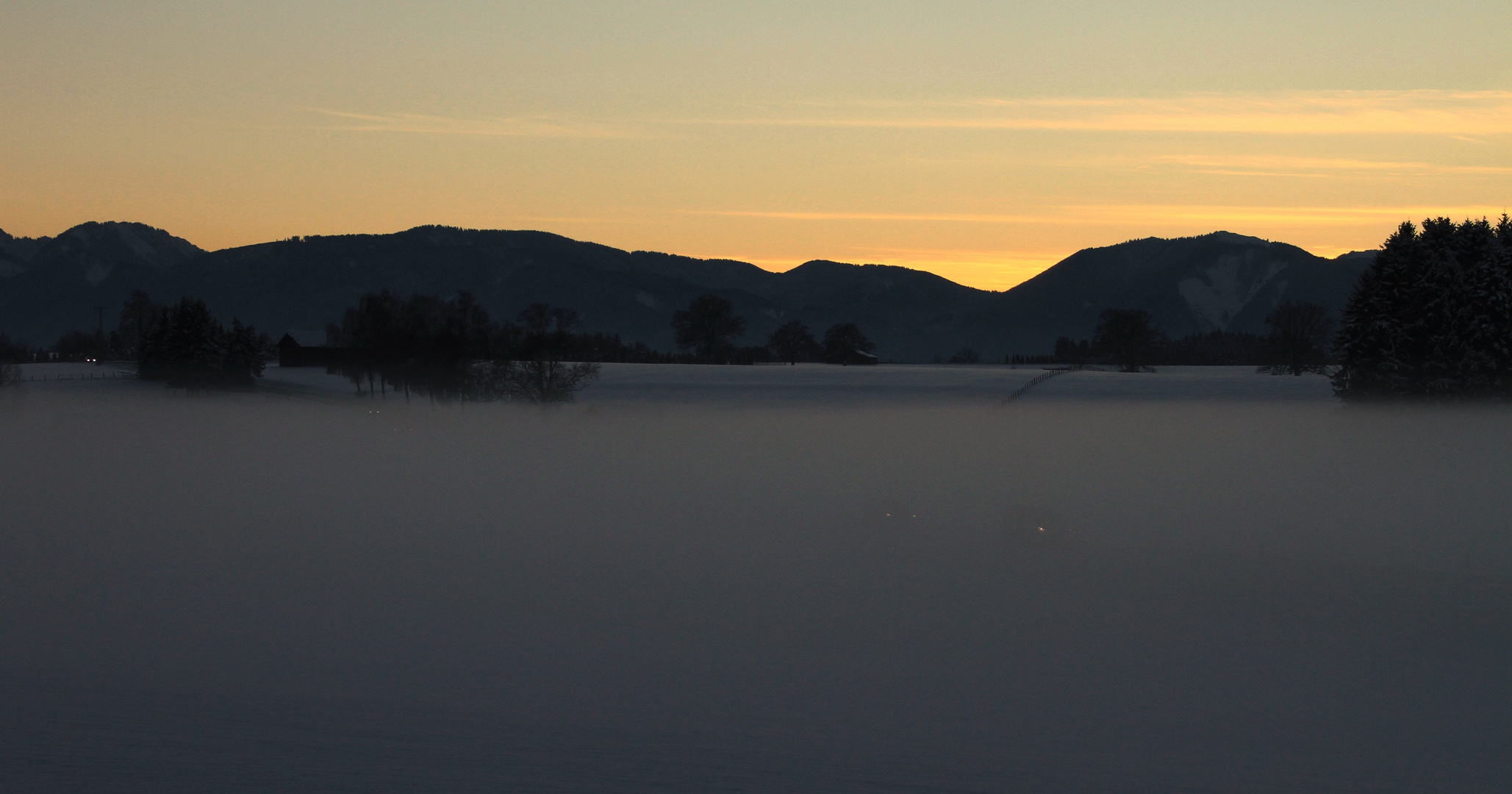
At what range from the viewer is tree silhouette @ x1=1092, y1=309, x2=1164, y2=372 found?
162 meters

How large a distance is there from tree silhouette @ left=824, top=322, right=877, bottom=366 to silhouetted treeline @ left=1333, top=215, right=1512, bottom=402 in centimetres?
12496

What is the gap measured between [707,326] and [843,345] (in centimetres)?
2502

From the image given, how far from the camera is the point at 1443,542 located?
86.9ft

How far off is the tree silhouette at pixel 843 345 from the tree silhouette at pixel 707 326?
18015 mm

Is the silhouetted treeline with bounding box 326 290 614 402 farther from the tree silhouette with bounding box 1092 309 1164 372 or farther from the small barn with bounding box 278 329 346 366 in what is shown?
the tree silhouette with bounding box 1092 309 1164 372

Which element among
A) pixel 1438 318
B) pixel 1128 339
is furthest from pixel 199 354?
pixel 1128 339

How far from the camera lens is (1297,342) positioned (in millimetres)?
122625

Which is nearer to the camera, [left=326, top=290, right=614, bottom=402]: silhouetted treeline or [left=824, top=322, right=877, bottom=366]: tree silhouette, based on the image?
[left=326, top=290, right=614, bottom=402]: silhouetted treeline

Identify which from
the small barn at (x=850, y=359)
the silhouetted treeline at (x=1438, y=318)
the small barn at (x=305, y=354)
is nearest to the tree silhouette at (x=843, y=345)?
the small barn at (x=850, y=359)

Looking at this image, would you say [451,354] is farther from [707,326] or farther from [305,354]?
[707,326]

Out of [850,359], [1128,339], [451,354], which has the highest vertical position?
[1128,339]

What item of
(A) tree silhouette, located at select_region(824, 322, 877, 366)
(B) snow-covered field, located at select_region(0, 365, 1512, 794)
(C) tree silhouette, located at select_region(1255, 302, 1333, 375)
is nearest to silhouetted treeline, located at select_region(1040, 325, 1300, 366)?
(A) tree silhouette, located at select_region(824, 322, 877, 366)

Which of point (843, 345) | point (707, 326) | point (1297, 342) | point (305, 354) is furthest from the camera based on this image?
point (843, 345)

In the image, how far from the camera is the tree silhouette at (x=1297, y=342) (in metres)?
121
